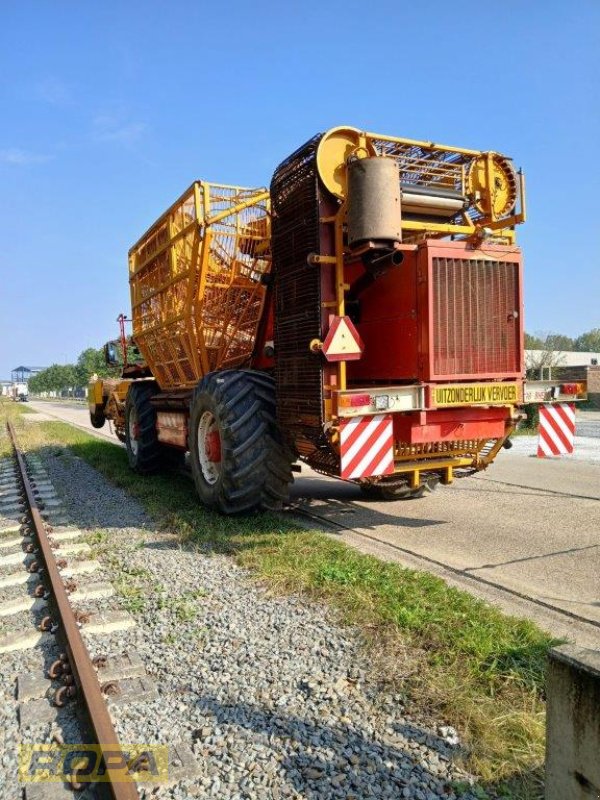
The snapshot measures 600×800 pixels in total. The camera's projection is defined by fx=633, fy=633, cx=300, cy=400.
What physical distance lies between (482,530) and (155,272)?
5.52 meters

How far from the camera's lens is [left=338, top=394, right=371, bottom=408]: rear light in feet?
15.7

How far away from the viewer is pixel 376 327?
5.67 metres

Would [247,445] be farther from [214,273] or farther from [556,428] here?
[556,428]

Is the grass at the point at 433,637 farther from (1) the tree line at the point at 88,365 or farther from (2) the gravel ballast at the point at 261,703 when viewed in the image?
(1) the tree line at the point at 88,365

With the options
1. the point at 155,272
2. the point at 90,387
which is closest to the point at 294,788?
the point at 155,272

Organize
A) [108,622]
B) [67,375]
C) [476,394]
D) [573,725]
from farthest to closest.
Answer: [67,375] → [476,394] → [108,622] → [573,725]

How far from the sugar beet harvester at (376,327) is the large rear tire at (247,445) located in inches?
0.5

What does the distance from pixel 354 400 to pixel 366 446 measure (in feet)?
1.28

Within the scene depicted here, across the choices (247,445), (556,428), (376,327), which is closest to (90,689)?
(247,445)

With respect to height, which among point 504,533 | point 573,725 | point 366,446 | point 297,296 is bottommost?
point 504,533

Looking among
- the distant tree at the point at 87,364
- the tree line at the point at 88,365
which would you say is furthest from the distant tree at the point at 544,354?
the distant tree at the point at 87,364

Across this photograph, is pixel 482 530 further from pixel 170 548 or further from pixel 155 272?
pixel 155 272

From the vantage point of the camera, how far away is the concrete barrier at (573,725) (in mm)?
1686

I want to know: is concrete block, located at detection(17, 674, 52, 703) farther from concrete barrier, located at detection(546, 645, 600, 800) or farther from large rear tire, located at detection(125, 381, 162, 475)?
large rear tire, located at detection(125, 381, 162, 475)
